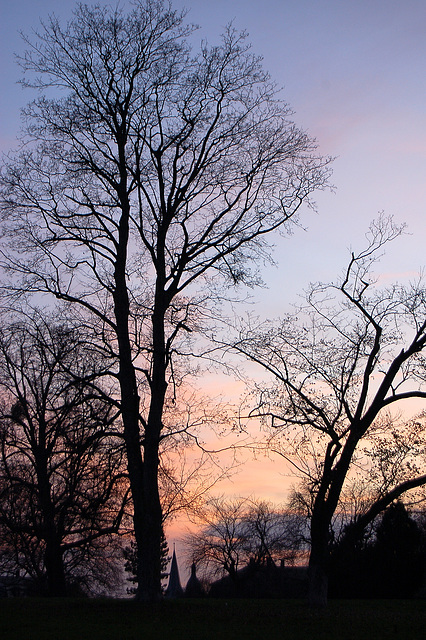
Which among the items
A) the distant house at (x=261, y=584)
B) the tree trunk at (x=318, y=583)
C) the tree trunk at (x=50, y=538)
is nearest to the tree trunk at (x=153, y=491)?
the tree trunk at (x=318, y=583)

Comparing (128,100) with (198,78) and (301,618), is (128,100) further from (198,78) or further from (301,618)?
(301,618)

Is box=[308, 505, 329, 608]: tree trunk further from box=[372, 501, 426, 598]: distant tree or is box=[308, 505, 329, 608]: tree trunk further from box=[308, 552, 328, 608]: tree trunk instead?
box=[372, 501, 426, 598]: distant tree

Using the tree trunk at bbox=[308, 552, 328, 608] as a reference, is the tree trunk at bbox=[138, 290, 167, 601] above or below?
above

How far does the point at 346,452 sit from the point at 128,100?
11.5 meters

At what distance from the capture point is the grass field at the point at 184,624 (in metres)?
10.3

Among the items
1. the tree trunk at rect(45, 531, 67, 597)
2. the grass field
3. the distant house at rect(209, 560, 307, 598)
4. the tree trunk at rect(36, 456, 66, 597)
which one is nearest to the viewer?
the grass field

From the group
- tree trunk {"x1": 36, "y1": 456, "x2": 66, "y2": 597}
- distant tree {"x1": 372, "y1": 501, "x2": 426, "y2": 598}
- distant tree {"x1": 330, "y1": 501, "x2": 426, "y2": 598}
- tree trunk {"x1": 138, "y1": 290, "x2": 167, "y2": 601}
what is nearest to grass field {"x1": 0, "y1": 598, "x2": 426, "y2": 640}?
tree trunk {"x1": 138, "y1": 290, "x2": 167, "y2": 601}

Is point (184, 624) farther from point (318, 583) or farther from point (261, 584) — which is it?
point (261, 584)

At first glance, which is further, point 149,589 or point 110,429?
point 110,429

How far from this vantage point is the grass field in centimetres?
1031

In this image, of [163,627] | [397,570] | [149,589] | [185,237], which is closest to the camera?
[163,627]

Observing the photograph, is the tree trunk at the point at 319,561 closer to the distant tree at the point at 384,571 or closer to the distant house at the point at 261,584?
the distant tree at the point at 384,571

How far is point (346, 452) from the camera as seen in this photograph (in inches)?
662

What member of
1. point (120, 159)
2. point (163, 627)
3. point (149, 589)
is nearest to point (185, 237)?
point (120, 159)
